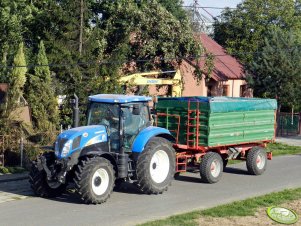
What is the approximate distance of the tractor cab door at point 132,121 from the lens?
12.8m

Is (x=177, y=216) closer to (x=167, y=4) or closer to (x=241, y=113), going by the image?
(x=241, y=113)

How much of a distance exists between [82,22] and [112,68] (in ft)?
6.99

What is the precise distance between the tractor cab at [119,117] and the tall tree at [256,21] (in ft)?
78.9

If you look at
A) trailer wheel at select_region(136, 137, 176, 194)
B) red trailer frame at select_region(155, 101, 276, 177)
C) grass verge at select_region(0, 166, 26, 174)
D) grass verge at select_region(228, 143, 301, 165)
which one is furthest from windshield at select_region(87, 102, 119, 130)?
grass verge at select_region(228, 143, 301, 165)

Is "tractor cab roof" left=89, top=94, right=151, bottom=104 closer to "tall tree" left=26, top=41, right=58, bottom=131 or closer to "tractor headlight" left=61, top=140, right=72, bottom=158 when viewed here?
"tractor headlight" left=61, top=140, right=72, bottom=158

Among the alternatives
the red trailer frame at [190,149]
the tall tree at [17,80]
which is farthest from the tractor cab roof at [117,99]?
the tall tree at [17,80]

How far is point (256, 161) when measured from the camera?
1605 cm

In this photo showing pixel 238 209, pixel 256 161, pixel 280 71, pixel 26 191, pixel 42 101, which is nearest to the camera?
pixel 238 209

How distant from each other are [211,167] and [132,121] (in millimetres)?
2880

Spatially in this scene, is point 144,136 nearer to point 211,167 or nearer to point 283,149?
point 211,167

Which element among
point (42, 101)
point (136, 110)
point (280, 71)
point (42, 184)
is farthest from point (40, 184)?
point (280, 71)

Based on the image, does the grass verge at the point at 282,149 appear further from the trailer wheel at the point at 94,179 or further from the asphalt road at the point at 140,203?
the trailer wheel at the point at 94,179

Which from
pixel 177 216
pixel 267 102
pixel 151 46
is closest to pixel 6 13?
pixel 151 46

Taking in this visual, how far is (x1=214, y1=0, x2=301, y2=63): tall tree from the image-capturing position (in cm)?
3672
